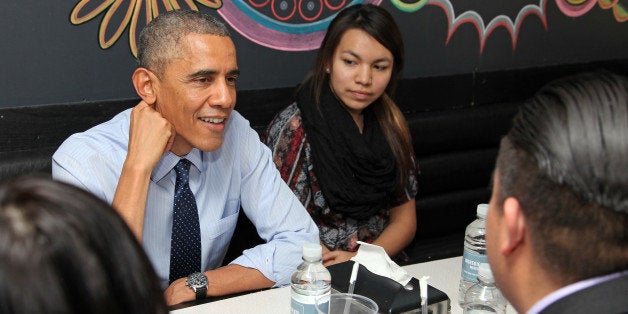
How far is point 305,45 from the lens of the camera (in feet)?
8.45

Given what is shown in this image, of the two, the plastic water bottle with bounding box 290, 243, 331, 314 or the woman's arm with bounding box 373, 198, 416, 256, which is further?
the woman's arm with bounding box 373, 198, 416, 256

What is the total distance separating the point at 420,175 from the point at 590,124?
187 centimetres

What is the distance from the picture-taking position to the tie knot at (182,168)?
181cm

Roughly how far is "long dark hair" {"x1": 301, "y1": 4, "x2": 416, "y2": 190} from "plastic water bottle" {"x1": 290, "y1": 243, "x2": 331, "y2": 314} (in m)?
1.04

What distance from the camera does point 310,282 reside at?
1352 mm

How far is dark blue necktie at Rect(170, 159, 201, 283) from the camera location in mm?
1805

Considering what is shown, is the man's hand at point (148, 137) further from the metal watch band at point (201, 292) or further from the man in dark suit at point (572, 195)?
the man in dark suit at point (572, 195)

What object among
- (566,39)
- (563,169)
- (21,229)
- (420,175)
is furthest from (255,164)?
(566,39)

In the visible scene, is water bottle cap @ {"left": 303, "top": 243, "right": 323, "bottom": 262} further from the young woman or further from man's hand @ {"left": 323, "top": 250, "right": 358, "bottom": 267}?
the young woman

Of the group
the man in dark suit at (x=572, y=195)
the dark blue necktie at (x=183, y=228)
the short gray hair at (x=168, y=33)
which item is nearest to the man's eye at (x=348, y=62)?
the short gray hair at (x=168, y=33)

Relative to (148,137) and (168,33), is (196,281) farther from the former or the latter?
(168,33)

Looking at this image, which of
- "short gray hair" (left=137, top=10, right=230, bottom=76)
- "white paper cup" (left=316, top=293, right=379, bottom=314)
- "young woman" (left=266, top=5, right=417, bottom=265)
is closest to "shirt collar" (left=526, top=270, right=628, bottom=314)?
"white paper cup" (left=316, top=293, right=379, bottom=314)

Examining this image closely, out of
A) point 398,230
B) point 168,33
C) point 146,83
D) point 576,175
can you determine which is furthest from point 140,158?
point 576,175

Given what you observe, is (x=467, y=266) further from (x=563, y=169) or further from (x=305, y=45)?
(x=305, y=45)
